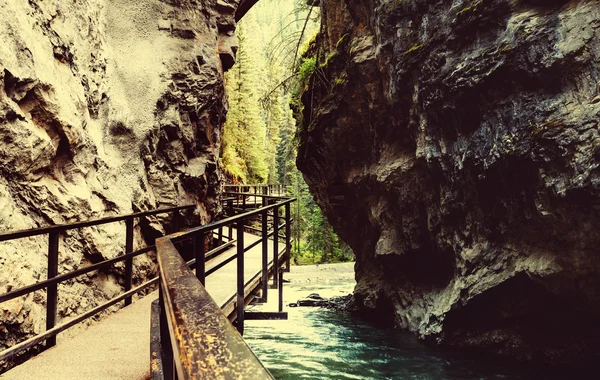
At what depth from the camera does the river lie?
9961 mm

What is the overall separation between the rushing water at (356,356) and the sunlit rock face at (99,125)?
4119 millimetres

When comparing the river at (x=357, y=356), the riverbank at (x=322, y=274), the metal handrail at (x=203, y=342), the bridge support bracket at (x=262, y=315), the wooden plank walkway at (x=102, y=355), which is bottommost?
the riverbank at (x=322, y=274)

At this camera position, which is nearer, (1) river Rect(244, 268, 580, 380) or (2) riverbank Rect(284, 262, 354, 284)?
(1) river Rect(244, 268, 580, 380)

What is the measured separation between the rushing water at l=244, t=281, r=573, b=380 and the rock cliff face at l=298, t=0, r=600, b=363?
77 cm

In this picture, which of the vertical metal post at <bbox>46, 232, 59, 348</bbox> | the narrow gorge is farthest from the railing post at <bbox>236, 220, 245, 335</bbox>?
the narrow gorge

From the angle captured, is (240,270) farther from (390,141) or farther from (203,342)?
(390,141)

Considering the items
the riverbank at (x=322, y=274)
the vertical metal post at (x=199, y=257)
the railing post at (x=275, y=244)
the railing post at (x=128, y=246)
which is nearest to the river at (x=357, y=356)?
the railing post at (x=275, y=244)

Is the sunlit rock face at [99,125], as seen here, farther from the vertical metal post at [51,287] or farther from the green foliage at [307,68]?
the green foliage at [307,68]

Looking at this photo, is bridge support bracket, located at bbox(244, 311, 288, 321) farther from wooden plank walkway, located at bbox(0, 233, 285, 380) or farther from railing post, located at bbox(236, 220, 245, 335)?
railing post, located at bbox(236, 220, 245, 335)

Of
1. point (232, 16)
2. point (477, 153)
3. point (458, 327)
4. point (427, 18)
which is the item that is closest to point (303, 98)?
point (232, 16)

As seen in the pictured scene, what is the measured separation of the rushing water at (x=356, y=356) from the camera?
392 inches

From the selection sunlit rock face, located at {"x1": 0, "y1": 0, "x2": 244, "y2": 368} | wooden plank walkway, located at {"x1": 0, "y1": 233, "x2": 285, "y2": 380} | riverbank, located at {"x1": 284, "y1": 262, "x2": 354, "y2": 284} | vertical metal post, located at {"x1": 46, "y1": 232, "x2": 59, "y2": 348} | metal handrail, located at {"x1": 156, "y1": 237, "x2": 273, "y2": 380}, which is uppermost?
sunlit rock face, located at {"x1": 0, "y1": 0, "x2": 244, "y2": 368}

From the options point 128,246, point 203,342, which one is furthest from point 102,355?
point 203,342

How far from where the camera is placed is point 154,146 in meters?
Answer: 9.02
